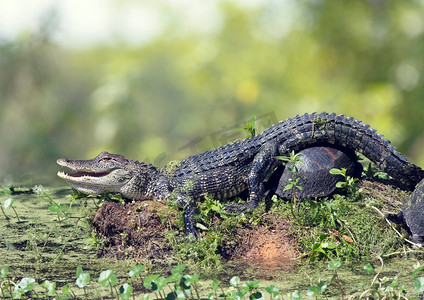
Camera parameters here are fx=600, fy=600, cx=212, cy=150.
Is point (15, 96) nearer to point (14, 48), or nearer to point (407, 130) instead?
point (14, 48)

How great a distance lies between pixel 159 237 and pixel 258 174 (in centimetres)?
147

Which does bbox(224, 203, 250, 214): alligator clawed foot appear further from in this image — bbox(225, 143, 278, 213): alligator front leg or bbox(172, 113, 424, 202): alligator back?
bbox(172, 113, 424, 202): alligator back

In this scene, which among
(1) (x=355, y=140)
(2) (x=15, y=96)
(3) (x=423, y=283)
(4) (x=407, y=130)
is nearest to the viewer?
(3) (x=423, y=283)

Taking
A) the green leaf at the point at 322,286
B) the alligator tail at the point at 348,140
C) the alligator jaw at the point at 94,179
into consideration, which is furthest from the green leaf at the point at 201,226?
the green leaf at the point at 322,286

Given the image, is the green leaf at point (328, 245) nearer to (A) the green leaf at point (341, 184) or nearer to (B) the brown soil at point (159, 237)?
(B) the brown soil at point (159, 237)

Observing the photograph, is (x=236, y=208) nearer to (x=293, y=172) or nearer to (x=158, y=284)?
(x=293, y=172)

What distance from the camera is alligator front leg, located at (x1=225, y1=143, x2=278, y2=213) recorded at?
6900mm

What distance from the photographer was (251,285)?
432cm

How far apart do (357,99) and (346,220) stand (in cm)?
749

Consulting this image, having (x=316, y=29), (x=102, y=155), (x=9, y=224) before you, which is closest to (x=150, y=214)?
(x=102, y=155)

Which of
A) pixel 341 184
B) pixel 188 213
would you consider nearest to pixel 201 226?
pixel 188 213

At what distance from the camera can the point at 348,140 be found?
7.26 m

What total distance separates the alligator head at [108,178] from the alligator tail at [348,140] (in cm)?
164

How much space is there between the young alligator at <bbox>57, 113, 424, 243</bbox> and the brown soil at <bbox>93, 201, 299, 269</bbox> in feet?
1.33
